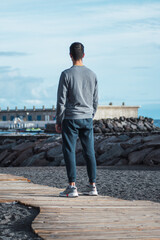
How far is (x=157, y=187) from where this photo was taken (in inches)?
293

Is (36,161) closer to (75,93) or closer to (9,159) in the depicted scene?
(9,159)

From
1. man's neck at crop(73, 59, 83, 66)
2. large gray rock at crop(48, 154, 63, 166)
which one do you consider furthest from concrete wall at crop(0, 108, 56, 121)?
man's neck at crop(73, 59, 83, 66)

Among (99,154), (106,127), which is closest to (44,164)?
(99,154)

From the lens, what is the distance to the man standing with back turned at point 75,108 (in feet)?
15.6

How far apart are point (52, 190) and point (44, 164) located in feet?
25.5

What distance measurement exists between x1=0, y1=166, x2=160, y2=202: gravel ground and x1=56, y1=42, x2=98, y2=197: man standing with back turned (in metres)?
1.80

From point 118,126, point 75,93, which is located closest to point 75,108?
point 75,93

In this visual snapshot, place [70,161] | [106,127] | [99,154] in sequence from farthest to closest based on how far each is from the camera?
[106,127], [99,154], [70,161]

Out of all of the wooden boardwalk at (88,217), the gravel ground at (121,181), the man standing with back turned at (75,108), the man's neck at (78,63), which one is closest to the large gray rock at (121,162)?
the gravel ground at (121,181)

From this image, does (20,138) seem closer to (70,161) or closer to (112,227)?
(70,161)

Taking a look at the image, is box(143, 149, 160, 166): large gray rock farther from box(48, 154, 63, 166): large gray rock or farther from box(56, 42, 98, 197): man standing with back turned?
box(56, 42, 98, 197): man standing with back turned

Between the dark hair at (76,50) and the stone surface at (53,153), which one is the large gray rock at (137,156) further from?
the dark hair at (76,50)

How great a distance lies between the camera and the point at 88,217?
12.3 feet

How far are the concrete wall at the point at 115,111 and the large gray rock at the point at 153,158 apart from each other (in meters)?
31.9
